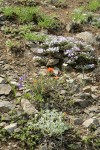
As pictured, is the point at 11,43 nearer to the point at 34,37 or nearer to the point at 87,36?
the point at 34,37

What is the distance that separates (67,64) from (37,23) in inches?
115

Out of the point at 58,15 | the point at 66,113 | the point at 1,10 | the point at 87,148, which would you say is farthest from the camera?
the point at 58,15

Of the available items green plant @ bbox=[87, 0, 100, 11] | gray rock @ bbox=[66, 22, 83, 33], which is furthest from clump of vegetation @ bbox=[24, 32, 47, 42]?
green plant @ bbox=[87, 0, 100, 11]

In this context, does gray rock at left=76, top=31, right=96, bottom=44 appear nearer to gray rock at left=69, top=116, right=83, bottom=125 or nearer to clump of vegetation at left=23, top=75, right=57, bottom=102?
clump of vegetation at left=23, top=75, right=57, bottom=102

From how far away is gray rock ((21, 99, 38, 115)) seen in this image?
8258 millimetres

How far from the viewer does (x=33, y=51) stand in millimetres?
10906

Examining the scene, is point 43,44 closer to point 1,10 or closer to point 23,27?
point 23,27

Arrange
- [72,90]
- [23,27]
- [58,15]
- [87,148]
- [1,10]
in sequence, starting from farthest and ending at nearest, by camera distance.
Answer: [58,15] < [1,10] < [23,27] < [72,90] < [87,148]

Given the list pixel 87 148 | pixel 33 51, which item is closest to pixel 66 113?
pixel 87 148

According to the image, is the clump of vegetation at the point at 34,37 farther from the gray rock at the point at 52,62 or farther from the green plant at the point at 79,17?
the green plant at the point at 79,17

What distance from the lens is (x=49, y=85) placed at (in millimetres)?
9109

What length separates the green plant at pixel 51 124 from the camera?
7594mm

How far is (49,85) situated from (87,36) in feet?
11.4

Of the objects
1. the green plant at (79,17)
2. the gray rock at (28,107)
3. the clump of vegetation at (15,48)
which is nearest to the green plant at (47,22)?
the green plant at (79,17)
